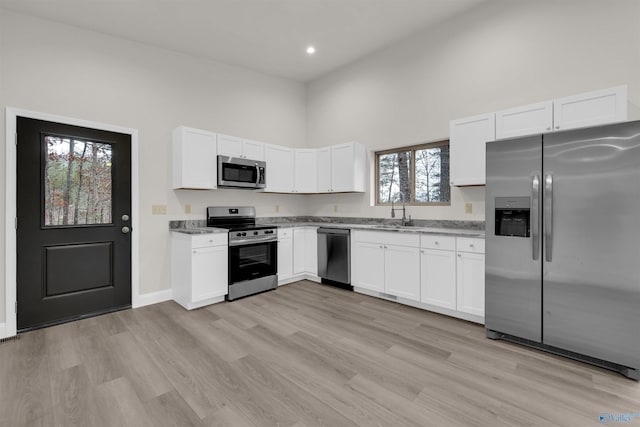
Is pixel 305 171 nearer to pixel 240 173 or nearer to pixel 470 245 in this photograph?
pixel 240 173

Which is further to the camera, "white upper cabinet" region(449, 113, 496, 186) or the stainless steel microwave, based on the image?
the stainless steel microwave

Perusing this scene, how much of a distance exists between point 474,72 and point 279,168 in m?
2.94

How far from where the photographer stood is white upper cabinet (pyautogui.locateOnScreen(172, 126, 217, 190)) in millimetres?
3725

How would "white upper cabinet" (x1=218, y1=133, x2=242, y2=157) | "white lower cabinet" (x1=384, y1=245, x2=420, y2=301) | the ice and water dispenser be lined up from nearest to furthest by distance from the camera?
the ice and water dispenser
"white lower cabinet" (x1=384, y1=245, x2=420, y2=301)
"white upper cabinet" (x1=218, y1=133, x2=242, y2=157)

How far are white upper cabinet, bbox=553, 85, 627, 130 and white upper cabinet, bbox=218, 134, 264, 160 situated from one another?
3.55 m

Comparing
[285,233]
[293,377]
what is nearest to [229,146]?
[285,233]

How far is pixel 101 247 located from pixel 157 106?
190 centimetres

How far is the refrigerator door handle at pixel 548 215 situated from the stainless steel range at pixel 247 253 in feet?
10.3

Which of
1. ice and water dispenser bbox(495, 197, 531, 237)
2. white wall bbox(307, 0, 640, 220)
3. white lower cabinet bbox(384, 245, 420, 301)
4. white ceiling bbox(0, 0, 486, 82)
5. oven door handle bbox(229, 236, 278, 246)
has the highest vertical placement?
white ceiling bbox(0, 0, 486, 82)

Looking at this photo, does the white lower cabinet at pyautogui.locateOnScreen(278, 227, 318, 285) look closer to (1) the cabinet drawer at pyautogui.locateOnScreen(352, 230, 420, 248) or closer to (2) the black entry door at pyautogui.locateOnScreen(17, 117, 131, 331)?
(1) the cabinet drawer at pyautogui.locateOnScreen(352, 230, 420, 248)

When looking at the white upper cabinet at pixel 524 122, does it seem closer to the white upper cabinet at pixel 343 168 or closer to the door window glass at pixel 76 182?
the white upper cabinet at pixel 343 168

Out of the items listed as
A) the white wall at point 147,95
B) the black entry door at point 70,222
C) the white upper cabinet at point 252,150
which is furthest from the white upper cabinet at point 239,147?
the black entry door at point 70,222

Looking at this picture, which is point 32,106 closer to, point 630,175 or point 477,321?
point 477,321

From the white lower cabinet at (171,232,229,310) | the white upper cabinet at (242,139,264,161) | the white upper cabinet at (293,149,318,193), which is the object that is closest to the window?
the white upper cabinet at (293,149,318,193)
